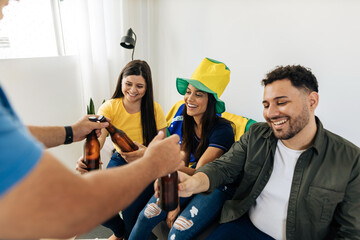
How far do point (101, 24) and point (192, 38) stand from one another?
988 millimetres

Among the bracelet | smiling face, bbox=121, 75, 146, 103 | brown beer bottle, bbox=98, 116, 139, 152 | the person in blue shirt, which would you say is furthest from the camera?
smiling face, bbox=121, 75, 146, 103

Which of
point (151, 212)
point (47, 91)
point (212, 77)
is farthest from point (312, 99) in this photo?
point (47, 91)

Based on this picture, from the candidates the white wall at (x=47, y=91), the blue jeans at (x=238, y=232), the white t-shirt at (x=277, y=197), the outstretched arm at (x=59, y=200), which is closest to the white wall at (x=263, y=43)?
the white t-shirt at (x=277, y=197)

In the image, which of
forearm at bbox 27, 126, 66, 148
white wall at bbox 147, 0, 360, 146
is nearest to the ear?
white wall at bbox 147, 0, 360, 146

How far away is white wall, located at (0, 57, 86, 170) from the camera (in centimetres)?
182

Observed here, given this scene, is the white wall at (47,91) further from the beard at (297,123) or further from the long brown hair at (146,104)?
the beard at (297,123)

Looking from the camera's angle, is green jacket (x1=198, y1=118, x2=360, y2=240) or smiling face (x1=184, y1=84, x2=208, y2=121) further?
smiling face (x1=184, y1=84, x2=208, y2=121)

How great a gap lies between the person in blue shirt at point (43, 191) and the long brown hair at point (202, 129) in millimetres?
1119

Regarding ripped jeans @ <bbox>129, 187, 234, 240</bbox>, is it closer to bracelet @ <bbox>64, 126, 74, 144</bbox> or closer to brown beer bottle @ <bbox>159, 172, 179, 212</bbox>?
brown beer bottle @ <bbox>159, 172, 179, 212</bbox>

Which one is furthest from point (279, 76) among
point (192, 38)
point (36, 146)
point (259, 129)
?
point (192, 38)

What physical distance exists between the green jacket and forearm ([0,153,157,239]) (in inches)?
31.1

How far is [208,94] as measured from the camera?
5.30 feet

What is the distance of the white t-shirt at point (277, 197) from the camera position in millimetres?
1112

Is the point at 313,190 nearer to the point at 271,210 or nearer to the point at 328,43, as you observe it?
the point at 271,210
